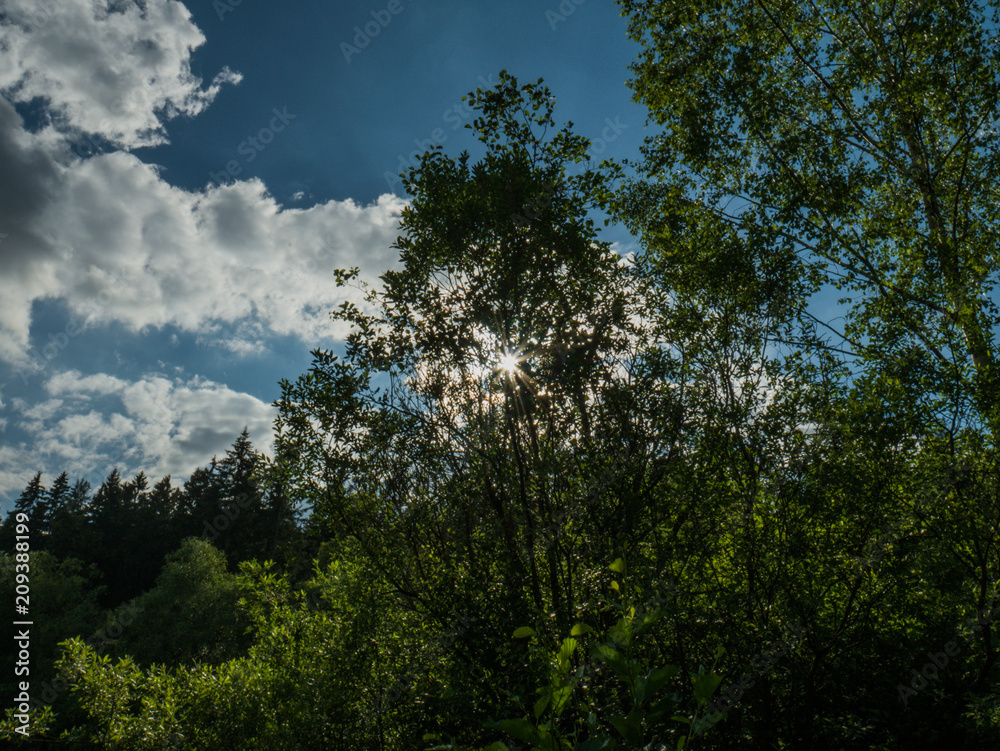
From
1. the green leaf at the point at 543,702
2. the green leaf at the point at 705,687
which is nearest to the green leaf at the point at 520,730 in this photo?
the green leaf at the point at 543,702

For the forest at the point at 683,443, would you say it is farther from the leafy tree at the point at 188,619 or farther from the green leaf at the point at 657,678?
the leafy tree at the point at 188,619

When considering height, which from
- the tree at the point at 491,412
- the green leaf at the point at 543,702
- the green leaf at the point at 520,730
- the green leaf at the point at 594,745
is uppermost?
the tree at the point at 491,412

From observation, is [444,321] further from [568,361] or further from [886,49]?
[886,49]

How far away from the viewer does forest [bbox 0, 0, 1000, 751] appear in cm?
547

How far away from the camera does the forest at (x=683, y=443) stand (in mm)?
5473

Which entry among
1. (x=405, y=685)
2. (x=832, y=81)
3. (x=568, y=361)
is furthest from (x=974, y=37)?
(x=405, y=685)

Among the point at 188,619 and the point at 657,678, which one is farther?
the point at 188,619

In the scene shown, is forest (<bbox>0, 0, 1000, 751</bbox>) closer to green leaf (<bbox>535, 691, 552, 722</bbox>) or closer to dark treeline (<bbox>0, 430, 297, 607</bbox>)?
green leaf (<bbox>535, 691, 552, 722</bbox>)

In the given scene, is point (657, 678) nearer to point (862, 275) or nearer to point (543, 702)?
point (543, 702)

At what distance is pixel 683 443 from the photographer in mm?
6055

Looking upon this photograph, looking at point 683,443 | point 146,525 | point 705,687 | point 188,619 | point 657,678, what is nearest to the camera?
point 705,687

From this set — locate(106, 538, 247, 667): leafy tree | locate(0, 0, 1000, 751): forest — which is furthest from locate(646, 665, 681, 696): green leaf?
locate(106, 538, 247, 667): leafy tree

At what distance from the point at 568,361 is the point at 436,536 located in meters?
2.80

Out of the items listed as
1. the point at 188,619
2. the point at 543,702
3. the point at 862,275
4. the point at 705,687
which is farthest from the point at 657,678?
the point at 188,619
